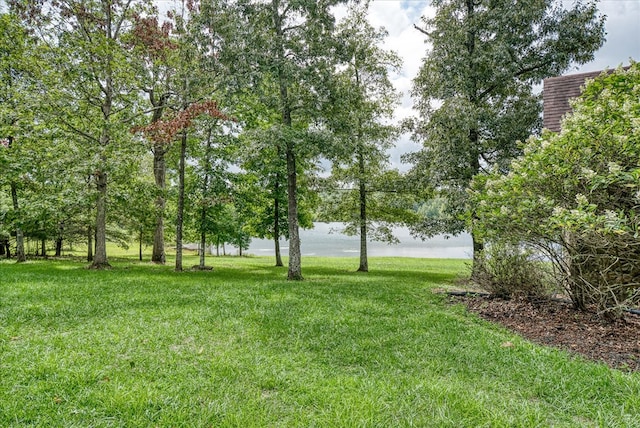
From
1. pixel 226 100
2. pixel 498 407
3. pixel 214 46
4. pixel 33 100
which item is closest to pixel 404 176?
pixel 226 100

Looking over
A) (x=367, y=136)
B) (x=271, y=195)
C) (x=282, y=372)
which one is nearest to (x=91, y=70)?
(x=271, y=195)

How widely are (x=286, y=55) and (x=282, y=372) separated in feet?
29.5

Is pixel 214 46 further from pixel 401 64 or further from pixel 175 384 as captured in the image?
pixel 175 384

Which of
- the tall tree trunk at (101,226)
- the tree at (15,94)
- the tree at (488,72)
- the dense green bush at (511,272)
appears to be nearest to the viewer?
the dense green bush at (511,272)

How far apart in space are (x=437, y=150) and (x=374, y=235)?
5030 millimetres

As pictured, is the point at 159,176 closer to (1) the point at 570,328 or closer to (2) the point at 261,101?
(2) the point at 261,101

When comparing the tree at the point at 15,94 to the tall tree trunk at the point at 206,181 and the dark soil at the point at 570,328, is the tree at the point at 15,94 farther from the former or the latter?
the dark soil at the point at 570,328

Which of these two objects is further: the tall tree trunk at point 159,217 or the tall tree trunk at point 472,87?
the tall tree trunk at point 159,217

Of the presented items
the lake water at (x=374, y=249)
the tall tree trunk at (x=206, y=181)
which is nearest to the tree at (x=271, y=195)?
the tall tree trunk at (x=206, y=181)

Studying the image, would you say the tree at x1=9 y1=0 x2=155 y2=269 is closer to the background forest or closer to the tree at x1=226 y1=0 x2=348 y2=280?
the background forest

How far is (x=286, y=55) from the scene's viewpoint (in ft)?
32.0

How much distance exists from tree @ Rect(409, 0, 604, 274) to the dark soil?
→ 4.12 meters

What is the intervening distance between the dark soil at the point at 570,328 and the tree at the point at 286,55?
617 centimetres

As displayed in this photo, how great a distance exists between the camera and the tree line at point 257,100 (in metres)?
9.70
